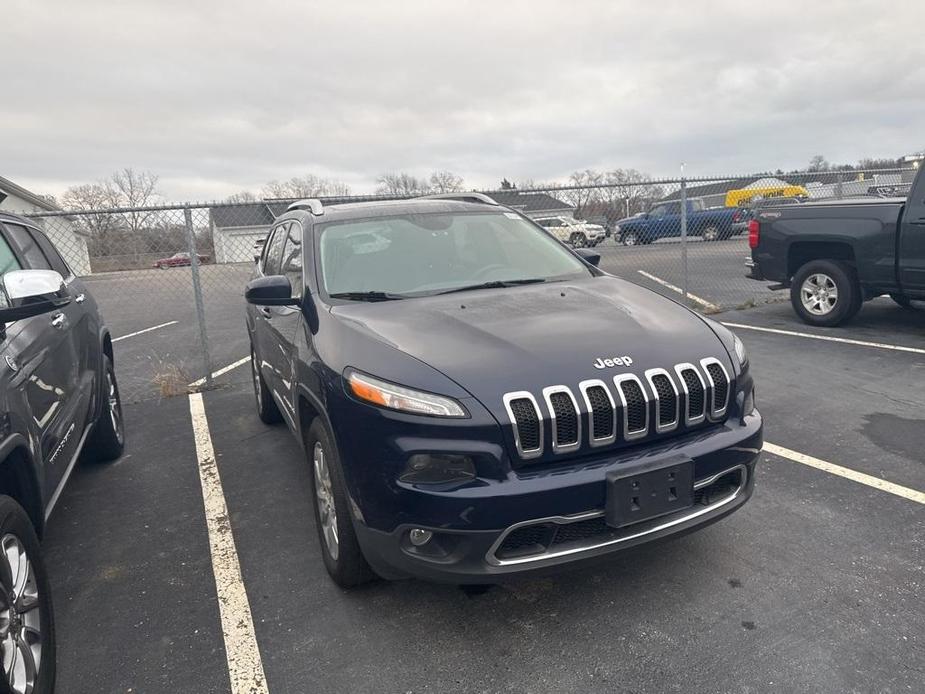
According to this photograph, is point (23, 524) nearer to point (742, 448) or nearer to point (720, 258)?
point (742, 448)

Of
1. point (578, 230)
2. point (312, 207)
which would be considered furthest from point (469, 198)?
point (578, 230)

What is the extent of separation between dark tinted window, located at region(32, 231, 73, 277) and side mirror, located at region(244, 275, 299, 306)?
1.99 metres

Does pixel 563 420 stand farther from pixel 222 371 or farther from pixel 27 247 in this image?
pixel 222 371

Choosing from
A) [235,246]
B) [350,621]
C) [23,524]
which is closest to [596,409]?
[350,621]

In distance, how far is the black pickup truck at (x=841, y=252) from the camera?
23.1 ft

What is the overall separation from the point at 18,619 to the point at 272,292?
1.79 meters


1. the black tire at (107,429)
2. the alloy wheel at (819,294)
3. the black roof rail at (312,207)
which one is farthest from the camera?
the alloy wheel at (819,294)

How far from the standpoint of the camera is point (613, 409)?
248 centimetres

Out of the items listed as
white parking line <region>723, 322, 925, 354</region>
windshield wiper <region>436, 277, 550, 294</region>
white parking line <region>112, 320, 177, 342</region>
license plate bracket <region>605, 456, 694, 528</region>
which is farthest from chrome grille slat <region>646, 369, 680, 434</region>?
white parking line <region>112, 320, 177, 342</region>

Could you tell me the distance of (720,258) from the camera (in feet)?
40.9

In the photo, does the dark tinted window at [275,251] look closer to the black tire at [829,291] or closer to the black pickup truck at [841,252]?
the black pickup truck at [841,252]


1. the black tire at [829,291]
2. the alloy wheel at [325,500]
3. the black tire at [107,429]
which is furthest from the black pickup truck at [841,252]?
the black tire at [107,429]

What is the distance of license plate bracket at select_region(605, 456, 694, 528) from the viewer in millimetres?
2410

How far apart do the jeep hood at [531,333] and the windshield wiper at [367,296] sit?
98mm
